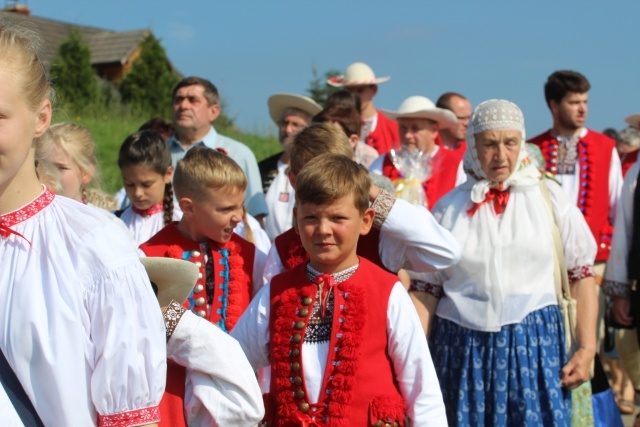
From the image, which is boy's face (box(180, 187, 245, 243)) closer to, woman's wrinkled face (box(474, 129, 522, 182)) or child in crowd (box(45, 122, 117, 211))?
child in crowd (box(45, 122, 117, 211))

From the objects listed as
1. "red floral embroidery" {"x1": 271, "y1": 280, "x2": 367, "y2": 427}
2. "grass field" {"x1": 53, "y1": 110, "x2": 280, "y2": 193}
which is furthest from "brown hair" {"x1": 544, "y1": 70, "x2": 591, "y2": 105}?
"grass field" {"x1": 53, "y1": 110, "x2": 280, "y2": 193}

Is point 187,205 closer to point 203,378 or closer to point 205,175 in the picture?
point 205,175

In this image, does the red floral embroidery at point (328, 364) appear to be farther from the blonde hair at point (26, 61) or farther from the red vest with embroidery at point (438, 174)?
the red vest with embroidery at point (438, 174)

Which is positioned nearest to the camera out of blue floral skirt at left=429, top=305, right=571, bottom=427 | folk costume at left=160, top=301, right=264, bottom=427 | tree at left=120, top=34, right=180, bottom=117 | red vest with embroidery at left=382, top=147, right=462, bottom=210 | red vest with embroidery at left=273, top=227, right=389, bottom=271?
folk costume at left=160, top=301, right=264, bottom=427

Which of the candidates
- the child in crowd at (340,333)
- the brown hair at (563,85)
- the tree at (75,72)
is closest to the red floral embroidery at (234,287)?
the child in crowd at (340,333)

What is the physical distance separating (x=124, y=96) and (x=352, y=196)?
92.7ft

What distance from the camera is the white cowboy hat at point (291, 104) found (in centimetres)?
695

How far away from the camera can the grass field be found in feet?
44.5

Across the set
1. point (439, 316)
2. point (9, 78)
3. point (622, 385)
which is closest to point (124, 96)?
point (622, 385)

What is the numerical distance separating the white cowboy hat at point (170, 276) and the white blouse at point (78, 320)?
1.28 feet

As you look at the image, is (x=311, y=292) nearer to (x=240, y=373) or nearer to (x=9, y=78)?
(x=240, y=373)

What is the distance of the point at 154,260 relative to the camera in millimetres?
2582

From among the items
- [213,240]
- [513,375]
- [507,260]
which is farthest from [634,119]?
[213,240]

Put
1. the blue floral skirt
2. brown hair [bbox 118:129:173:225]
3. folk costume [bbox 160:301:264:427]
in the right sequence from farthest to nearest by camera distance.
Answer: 1. brown hair [bbox 118:129:173:225]
2. the blue floral skirt
3. folk costume [bbox 160:301:264:427]
